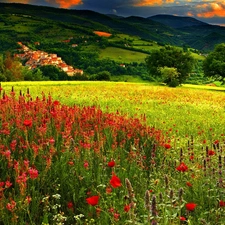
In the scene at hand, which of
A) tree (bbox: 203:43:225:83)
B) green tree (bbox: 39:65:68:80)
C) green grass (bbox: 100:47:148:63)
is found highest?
green grass (bbox: 100:47:148:63)

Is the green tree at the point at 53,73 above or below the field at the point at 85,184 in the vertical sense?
below

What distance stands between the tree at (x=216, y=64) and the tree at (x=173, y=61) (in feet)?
12.7

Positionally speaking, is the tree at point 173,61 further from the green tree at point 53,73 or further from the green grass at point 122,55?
the green grass at point 122,55

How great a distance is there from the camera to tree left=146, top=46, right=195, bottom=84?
64.7 metres

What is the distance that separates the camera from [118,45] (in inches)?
6964

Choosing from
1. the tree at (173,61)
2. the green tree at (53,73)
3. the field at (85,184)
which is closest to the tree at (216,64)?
the tree at (173,61)

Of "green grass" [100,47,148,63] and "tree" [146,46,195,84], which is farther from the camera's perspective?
"green grass" [100,47,148,63]

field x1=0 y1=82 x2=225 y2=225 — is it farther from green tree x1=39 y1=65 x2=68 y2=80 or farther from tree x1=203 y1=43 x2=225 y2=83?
green tree x1=39 y1=65 x2=68 y2=80

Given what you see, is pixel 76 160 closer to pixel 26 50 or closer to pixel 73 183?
pixel 73 183

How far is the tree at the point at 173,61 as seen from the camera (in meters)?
64.7

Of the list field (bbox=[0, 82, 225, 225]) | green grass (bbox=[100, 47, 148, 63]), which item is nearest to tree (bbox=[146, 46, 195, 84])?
field (bbox=[0, 82, 225, 225])

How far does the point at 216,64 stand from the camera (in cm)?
5881

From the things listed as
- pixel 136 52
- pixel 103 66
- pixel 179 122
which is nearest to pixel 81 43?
pixel 136 52

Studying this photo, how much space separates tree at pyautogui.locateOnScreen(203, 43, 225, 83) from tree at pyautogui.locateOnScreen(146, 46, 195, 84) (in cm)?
387
